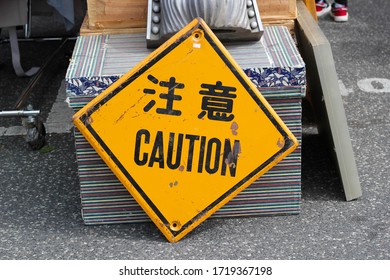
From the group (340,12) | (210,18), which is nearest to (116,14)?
(210,18)

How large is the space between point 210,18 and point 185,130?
0.47 meters

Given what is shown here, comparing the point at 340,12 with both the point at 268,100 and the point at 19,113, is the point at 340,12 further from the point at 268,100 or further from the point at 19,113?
the point at 268,100

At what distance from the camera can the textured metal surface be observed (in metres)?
3.14

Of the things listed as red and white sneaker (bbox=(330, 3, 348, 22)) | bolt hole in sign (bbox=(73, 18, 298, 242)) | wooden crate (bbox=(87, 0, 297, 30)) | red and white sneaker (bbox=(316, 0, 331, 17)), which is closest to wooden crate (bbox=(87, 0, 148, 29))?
wooden crate (bbox=(87, 0, 297, 30))

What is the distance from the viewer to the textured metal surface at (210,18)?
3.14 meters

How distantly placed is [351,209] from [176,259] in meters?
0.77

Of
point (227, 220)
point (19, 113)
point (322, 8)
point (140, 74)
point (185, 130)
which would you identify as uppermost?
point (140, 74)

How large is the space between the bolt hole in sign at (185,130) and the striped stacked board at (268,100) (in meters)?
0.10

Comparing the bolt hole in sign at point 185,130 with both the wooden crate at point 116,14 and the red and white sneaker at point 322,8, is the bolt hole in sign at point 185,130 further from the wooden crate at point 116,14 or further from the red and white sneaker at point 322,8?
the red and white sneaker at point 322,8

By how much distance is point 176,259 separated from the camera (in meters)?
2.93

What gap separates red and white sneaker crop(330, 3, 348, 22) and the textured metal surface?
271 centimetres

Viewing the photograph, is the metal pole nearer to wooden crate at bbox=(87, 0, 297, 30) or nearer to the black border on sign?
wooden crate at bbox=(87, 0, 297, 30)

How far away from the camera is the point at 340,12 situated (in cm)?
591
